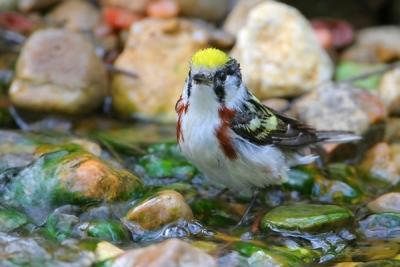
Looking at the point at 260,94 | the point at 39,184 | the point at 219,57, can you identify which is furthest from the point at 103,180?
the point at 260,94

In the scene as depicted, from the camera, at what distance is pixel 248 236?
503 centimetres

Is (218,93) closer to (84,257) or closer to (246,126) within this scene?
(246,126)

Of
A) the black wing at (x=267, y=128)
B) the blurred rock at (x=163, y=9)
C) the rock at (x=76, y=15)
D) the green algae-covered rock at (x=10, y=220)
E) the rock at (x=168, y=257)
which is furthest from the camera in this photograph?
the rock at (x=76, y=15)

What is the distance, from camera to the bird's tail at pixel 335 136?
6043mm

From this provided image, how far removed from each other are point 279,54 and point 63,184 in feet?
10.8

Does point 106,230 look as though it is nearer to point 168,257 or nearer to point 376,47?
point 168,257

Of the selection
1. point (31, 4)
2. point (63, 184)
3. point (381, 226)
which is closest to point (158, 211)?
point (63, 184)

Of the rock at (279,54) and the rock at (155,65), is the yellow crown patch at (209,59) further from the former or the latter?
the rock at (279,54)

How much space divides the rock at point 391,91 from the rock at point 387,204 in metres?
2.17

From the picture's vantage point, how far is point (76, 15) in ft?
28.2

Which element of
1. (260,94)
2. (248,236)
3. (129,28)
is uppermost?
(129,28)

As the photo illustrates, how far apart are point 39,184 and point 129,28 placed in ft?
11.1

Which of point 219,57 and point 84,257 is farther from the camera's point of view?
point 219,57

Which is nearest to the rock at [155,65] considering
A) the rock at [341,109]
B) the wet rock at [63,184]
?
the rock at [341,109]
